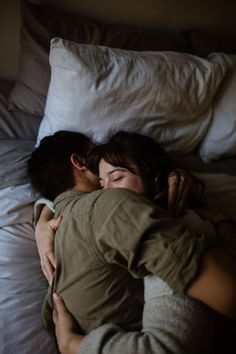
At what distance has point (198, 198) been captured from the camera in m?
1.19

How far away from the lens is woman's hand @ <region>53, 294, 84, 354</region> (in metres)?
0.85

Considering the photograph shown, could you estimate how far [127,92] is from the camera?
1.24 metres

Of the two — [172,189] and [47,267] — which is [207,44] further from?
[47,267]

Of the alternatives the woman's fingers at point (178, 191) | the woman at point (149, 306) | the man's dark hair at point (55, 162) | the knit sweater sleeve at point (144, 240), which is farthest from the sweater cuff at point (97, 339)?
the man's dark hair at point (55, 162)

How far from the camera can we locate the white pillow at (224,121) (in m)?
1.40

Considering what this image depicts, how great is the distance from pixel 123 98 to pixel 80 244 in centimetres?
57

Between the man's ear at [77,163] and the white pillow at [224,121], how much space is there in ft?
1.59

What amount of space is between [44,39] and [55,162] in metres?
0.54

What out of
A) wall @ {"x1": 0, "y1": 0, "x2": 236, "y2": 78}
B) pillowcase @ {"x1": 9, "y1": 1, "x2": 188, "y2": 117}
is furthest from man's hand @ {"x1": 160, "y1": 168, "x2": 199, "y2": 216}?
Answer: wall @ {"x1": 0, "y1": 0, "x2": 236, "y2": 78}

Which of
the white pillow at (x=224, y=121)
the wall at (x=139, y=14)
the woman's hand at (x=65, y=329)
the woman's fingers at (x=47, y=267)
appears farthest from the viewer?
the wall at (x=139, y=14)

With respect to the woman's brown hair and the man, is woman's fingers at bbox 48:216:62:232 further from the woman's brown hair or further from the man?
the woman's brown hair

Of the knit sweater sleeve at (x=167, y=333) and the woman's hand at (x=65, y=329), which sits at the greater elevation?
the knit sweater sleeve at (x=167, y=333)

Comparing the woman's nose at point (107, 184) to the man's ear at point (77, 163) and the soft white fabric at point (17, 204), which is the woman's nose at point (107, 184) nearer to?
the man's ear at point (77, 163)

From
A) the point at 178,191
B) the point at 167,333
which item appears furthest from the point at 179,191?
the point at 167,333
